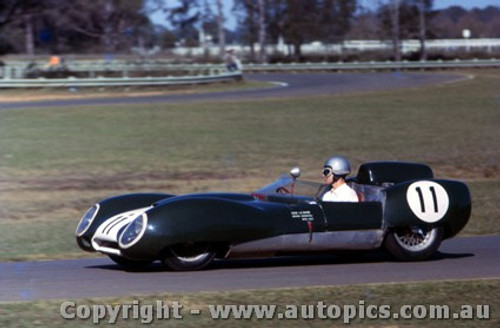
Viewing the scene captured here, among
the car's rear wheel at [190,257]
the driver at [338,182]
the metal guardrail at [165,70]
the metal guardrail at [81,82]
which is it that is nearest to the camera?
the car's rear wheel at [190,257]

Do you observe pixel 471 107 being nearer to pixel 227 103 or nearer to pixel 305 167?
pixel 227 103

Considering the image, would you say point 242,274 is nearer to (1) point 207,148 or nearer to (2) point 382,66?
(1) point 207,148

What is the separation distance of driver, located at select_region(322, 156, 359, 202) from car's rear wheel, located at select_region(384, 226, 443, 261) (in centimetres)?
54

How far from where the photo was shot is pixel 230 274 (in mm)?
9133

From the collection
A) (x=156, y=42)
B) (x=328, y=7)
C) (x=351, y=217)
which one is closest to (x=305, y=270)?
→ (x=351, y=217)

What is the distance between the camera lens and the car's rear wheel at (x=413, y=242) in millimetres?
9688

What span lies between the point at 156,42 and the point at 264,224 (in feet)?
332

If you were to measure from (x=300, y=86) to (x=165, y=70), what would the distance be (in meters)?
8.79

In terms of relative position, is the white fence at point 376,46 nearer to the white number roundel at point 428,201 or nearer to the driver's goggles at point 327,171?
the white number roundel at point 428,201

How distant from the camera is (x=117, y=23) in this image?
77250 mm

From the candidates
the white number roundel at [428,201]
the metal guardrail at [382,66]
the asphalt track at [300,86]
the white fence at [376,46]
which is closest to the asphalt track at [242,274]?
the white number roundel at [428,201]

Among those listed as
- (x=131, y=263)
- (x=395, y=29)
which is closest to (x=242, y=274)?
(x=131, y=263)

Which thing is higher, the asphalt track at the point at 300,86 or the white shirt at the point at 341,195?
the white shirt at the point at 341,195

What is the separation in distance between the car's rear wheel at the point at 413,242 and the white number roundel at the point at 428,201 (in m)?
0.20
